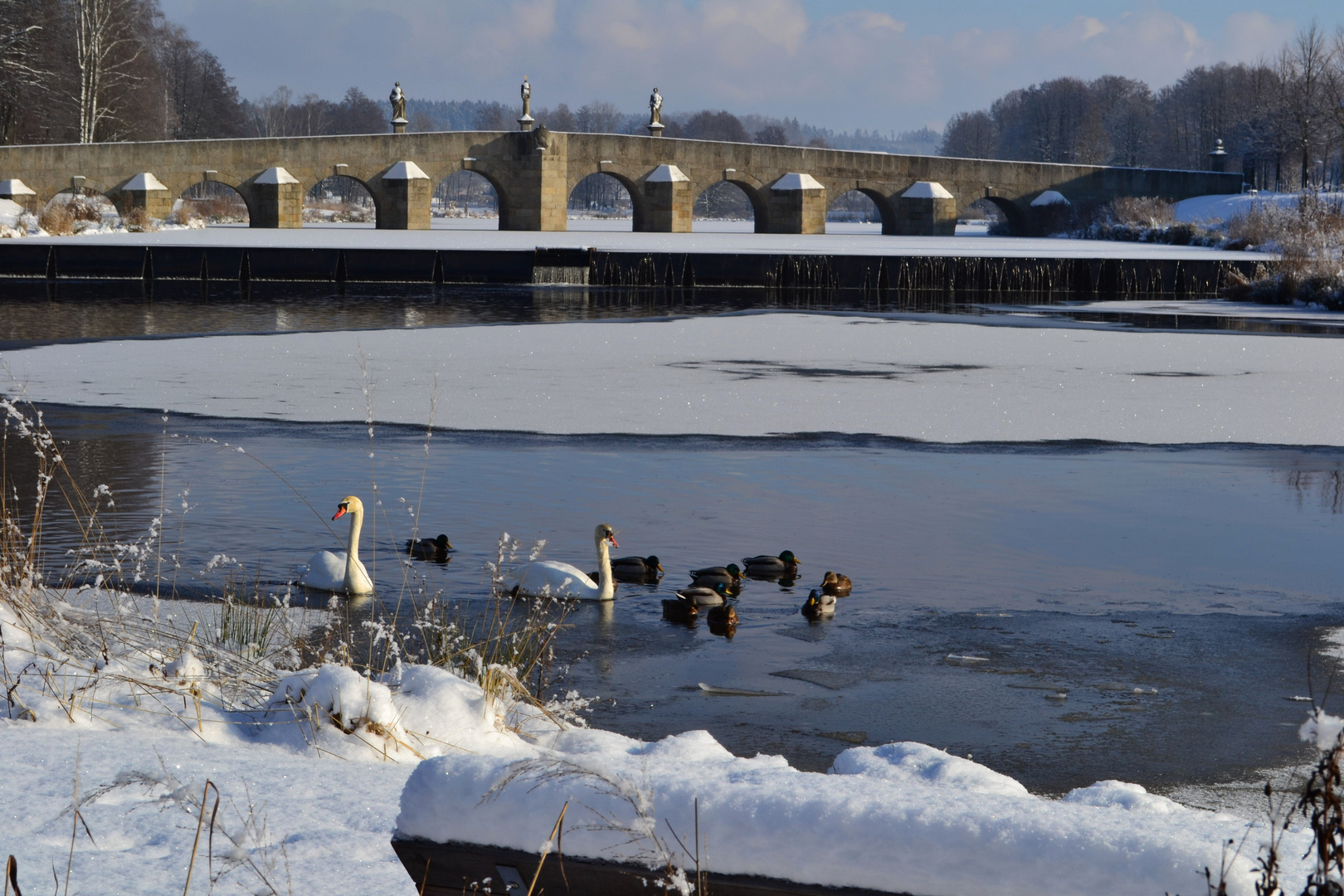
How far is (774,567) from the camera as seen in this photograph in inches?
273

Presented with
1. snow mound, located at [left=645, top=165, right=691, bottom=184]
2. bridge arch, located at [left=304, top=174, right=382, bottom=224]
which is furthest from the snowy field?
snow mound, located at [left=645, top=165, right=691, bottom=184]

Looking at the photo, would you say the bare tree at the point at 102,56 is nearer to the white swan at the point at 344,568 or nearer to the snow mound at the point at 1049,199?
the snow mound at the point at 1049,199

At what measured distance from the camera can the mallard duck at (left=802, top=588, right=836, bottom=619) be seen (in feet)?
20.9

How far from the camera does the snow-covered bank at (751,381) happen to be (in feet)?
37.9

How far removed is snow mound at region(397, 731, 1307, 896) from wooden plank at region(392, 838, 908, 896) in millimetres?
19

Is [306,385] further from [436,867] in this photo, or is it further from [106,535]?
[436,867]

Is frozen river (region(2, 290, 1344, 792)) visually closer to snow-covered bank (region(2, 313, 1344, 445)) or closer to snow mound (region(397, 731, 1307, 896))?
snow-covered bank (region(2, 313, 1344, 445))

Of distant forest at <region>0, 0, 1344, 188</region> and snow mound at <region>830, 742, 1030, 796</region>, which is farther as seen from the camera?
distant forest at <region>0, 0, 1344, 188</region>

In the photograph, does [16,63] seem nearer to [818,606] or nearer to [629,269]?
[629,269]

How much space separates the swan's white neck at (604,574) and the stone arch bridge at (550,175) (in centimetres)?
4357

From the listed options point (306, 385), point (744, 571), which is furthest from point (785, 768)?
point (306, 385)

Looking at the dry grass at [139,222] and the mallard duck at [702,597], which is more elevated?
the dry grass at [139,222]

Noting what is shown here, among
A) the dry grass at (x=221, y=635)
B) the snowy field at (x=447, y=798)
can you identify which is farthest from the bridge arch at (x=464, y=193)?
the snowy field at (x=447, y=798)

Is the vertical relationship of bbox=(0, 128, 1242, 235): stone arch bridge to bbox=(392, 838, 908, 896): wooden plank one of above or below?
above
